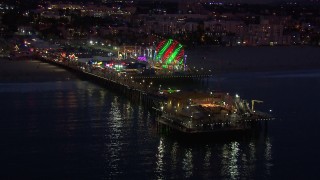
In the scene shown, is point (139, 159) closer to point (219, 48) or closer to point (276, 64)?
point (276, 64)

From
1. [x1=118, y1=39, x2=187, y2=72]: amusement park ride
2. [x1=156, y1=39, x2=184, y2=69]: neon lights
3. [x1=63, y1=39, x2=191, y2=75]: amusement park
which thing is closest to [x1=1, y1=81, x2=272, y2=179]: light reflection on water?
[x1=63, y1=39, x2=191, y2=75]: amusement park

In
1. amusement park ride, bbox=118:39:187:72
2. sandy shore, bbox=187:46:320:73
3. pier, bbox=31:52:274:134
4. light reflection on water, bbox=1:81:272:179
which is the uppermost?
amusement park ride, bbox=118:39:187:72

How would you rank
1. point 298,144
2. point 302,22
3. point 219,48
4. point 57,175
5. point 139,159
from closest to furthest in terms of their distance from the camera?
point 57,175
point 139,159
point 298,144
point 219,48
point 302,22

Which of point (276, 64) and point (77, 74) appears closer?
point (77, 74)

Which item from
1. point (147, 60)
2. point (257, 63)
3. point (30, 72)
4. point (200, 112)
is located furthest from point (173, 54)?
point (200, 112)

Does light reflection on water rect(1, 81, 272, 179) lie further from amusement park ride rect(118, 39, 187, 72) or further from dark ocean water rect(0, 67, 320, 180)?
amusement park ride rect(118, 39, 187, 72)

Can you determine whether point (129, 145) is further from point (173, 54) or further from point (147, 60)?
point (147, 60)

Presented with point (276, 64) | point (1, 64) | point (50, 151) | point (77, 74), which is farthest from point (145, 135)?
point (276, 64)
